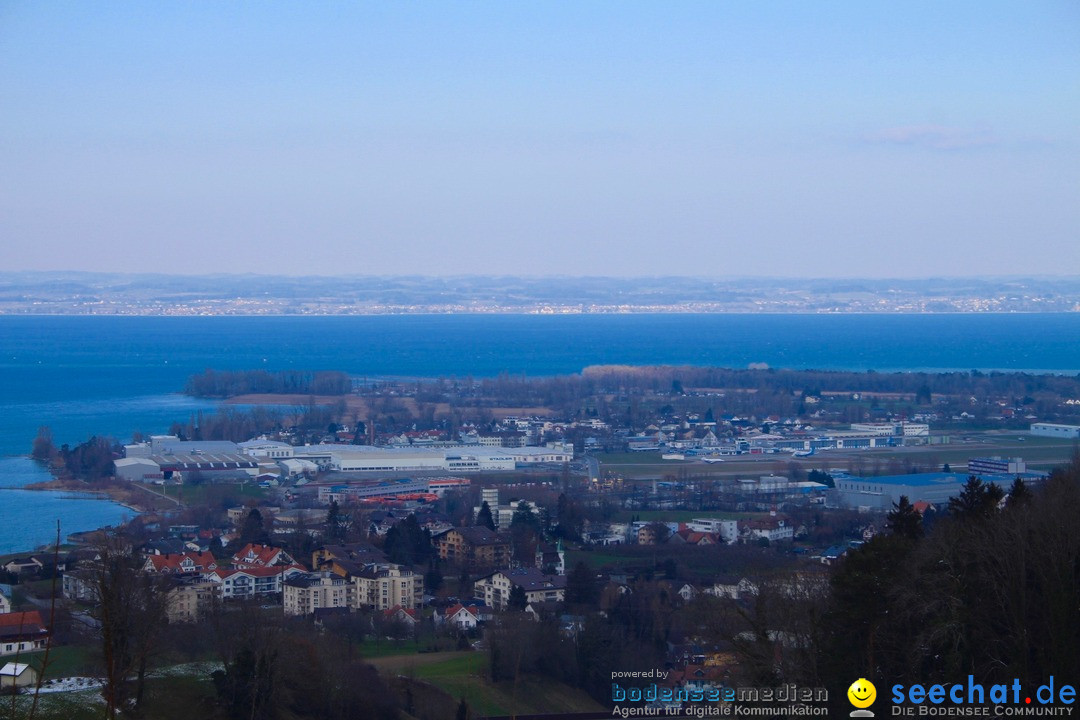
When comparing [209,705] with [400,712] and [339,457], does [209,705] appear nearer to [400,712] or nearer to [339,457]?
[400,712]

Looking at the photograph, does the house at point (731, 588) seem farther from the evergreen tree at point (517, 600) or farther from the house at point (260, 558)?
the house at point (260, 558)

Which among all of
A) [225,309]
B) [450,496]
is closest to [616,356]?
[450,496]

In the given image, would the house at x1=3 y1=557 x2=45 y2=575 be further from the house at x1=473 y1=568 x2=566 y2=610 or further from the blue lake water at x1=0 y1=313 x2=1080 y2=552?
the house at x1=473 y1=568 x2=566 y2=610

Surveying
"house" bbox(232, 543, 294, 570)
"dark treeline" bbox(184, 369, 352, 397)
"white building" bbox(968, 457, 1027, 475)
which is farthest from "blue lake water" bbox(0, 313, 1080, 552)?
"white building" bbox(968, 457, 1027, 475)

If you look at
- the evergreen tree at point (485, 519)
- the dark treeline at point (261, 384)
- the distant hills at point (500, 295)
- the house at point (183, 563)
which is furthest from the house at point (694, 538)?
the distant hills at point (500, 295)

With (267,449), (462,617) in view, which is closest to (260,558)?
(462,617)

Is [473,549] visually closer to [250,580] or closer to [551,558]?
[551,558]
